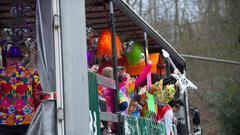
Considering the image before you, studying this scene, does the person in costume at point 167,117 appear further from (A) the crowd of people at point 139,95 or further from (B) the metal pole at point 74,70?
(B) the metal pole at point 74,70

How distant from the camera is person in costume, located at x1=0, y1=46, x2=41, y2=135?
597 centimetres

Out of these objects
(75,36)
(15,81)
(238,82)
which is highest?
(75,36)

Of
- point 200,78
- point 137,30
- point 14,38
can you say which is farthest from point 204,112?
point 14,38

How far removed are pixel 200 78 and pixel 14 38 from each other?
68.9ft

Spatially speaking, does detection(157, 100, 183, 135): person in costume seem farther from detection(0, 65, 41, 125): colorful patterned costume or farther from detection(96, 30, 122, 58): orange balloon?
detection(0, 65, 41, 125): colorful patterned costume

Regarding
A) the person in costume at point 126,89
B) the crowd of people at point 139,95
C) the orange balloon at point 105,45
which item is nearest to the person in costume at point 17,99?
the crowd of people at point 139,95

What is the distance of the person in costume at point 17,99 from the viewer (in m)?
5.97

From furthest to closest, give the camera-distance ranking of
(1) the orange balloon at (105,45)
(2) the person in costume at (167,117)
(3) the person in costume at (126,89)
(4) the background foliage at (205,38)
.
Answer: (4) the background foliage at (205,38)
(2) the person in costume at (167,117)
(1) the orange balloon at (105,45)
(3) the person in costume at (126,89)

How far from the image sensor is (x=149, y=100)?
8922 mm

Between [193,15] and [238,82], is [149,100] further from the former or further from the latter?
[193,15]

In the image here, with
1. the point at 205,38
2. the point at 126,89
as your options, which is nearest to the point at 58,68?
the point at 126,89

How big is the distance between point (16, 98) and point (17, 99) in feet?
0.05

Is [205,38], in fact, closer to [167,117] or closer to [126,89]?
[167,117]

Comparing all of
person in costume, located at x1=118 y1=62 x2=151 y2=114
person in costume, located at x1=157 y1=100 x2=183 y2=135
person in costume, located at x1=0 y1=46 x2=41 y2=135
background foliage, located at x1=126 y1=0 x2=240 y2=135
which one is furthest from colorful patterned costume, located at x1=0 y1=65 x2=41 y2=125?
background foliage, located at x1=126 y1=0 x2=240 y2=135
